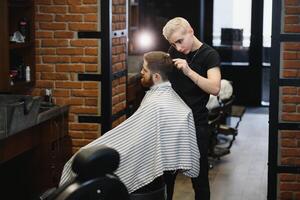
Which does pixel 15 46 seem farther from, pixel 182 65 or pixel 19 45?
pixel 182 65

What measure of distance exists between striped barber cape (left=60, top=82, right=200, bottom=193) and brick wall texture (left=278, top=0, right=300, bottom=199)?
1352mm

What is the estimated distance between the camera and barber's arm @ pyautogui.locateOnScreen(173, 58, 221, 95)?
369 centimetres

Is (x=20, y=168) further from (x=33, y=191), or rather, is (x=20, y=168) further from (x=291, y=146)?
(x=291, y=146)

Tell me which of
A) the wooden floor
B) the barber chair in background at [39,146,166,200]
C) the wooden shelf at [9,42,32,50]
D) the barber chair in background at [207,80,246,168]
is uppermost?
the wooden shelf at [9,42,32,50]

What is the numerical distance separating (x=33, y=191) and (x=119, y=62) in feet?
4.11

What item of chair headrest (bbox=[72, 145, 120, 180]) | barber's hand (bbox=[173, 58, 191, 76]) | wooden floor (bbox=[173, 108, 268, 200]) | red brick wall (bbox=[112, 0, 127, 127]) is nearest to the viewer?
chair headrest (bbox=[72, 145, 120, 180])

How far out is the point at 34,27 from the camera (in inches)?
197

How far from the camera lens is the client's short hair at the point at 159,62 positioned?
139 inches

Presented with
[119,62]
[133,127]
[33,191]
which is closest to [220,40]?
[119,62]

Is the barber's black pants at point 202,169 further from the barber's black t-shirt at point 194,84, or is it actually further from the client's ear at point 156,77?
the client's ear at point 156,77

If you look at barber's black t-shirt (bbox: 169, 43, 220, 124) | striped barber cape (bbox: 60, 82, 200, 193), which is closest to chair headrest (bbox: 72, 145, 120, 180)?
striped barber cape (bbox: 60, 82, 200, 193)

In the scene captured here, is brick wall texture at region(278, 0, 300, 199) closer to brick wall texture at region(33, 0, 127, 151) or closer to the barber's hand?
the barber's hand

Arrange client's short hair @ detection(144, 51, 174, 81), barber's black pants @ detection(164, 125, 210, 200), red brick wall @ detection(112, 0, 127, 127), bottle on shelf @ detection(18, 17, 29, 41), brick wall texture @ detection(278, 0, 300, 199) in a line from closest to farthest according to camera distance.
A: client's short hair @ detection(144, 51, 174, 81) < barber's black pants @ detection(164, 125, 210, 200) < brick wall texture @ detection(278, 0, 300, 199) < bottle on shelf @ detection(18, 17, 29, 41) < red brick wall @ detection(112, 0, 127, 127)

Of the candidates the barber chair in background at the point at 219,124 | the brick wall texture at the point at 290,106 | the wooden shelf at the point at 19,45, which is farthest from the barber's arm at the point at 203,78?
the barber chair in background at the point at 219,124
